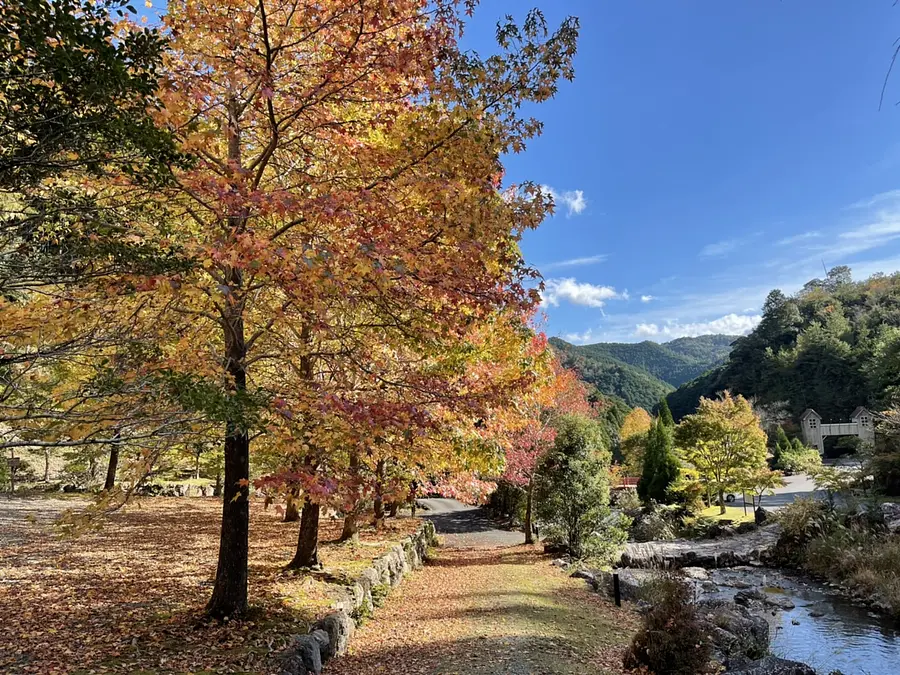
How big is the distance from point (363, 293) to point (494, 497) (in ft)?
85.6

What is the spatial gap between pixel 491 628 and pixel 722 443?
868 inches

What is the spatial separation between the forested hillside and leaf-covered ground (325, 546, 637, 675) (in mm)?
44883

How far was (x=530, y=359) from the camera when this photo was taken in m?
7.62

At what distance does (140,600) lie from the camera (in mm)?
7266

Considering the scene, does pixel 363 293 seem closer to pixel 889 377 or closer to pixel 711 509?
pixel 711 509

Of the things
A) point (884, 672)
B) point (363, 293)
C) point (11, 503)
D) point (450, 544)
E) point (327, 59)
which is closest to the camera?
point (363, 293)

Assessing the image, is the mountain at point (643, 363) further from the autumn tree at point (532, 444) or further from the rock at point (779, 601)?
the rock at point (779, 601)

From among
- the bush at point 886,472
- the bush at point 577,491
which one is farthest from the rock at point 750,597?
the bush at point 886,472

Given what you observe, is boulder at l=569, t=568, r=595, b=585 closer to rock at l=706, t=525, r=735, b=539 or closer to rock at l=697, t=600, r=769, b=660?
rock at l=697, t=600, r=769, b=660

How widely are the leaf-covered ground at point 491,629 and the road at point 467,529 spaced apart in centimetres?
734

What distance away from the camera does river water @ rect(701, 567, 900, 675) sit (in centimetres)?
922

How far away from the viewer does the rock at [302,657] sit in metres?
5.72

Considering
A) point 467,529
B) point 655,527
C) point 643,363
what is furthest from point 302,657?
point 643,363

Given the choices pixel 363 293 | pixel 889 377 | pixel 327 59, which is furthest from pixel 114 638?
pixel 889 377
